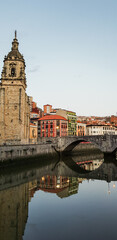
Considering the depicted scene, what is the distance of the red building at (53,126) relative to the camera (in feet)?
255

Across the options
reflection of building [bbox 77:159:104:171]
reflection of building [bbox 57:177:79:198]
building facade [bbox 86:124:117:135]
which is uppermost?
building facade [bbox 86:124:117:135]

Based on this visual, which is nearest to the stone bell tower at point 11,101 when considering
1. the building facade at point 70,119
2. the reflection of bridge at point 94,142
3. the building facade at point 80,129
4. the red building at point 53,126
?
the reflection of bridge at point 94,142

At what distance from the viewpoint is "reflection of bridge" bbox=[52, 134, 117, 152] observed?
50872 mm

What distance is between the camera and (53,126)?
77.6 metres

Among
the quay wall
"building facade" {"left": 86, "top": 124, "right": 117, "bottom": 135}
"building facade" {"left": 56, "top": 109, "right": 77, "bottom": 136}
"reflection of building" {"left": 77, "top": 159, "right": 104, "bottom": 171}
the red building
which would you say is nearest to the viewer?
the quay wall

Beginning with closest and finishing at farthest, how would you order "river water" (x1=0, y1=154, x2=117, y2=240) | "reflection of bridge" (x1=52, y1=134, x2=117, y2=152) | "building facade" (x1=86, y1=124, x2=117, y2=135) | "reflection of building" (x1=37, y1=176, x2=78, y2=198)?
1. "river water" (x1=0, y1=154, x2=117, y2=240)
2. "reflection of building" (x1=37, y1=176, x2=78, y2=198)
3. "reflection of bridge" (x1=52, y1=134, x2=117, y2=152)
4. "building facade" (x1=86, y1=124, x2=117, y2=135)

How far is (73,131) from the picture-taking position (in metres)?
89.1

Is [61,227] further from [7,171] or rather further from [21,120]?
[21,120]

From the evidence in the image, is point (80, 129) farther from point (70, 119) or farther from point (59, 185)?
point (59, 185)

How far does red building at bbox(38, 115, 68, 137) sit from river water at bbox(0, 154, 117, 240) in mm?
48224

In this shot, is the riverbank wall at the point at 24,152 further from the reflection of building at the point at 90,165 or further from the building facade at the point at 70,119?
the building facade at the point at 70,119

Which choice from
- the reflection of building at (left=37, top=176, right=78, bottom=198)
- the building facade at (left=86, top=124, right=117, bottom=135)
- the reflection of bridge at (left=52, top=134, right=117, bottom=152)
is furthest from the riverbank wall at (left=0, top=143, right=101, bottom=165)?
the building facade at (left=86, top=124, right=117, bottom=135)

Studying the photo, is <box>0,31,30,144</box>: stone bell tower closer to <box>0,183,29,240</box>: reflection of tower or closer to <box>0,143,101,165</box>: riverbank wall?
<box>0,143,101,165</box>: riverbank wall

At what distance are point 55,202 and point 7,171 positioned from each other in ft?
47.4
